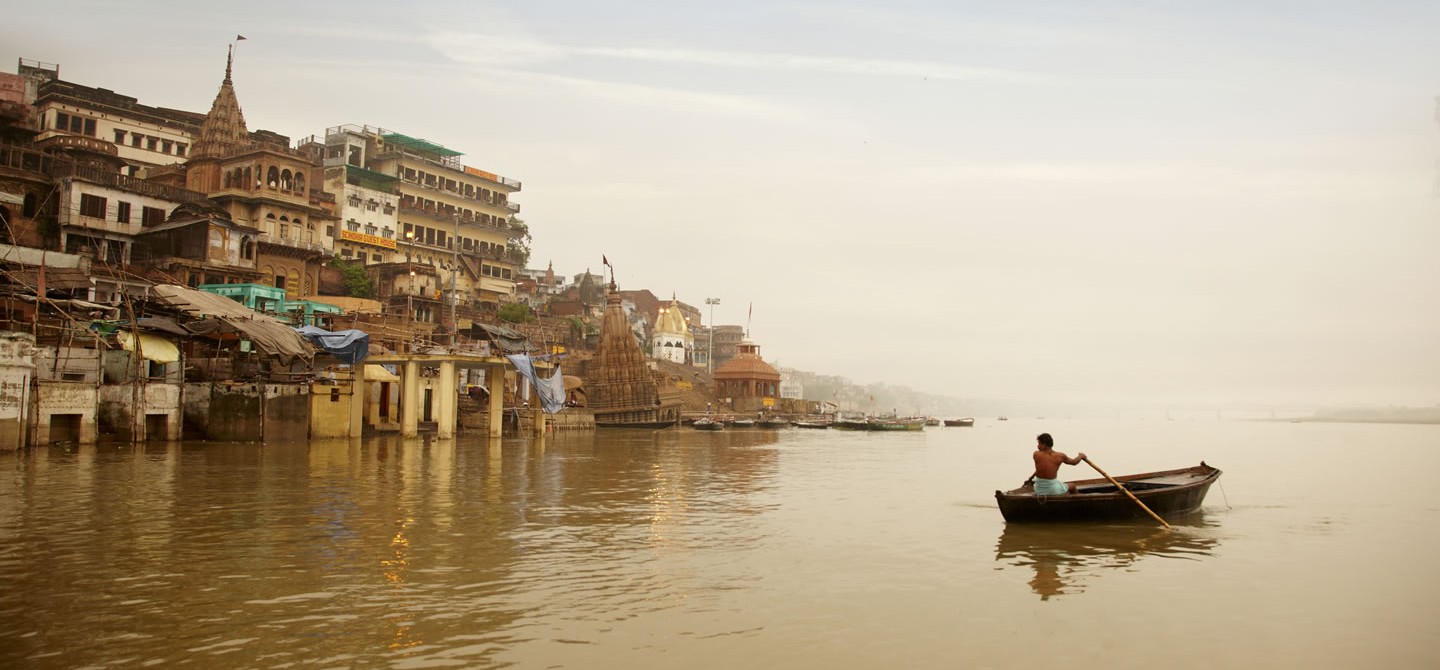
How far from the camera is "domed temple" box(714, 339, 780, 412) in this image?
108m

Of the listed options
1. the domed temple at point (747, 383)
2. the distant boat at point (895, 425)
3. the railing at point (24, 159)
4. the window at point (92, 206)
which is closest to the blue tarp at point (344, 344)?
the window at point (92, 206)

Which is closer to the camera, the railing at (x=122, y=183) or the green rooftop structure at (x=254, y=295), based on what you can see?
the railing at (x=122, y=183)

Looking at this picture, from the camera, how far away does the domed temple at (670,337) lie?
124188 millimetres

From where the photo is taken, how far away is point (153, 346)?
4134cm

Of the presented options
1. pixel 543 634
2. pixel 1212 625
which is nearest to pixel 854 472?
pixel 1212 625

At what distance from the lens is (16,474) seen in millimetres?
25984

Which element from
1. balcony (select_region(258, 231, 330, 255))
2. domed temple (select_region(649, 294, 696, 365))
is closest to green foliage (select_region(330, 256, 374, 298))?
balcony (select_region(258, 231, 330, 255))

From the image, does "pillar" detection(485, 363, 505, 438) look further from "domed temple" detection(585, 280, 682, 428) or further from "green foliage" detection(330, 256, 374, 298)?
"domed temple" detection(585, 280, 682, 428)

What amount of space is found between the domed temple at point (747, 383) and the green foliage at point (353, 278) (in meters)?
47.1

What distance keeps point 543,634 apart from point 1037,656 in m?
5.79

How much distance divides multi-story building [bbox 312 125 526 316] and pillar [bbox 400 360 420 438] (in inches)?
1147

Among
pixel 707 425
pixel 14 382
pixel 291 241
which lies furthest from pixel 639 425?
pixel 14 382

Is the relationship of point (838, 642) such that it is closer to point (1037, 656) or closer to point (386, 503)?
point (1037, 656)

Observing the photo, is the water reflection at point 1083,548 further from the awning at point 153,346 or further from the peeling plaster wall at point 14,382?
the awning at point 153,346
